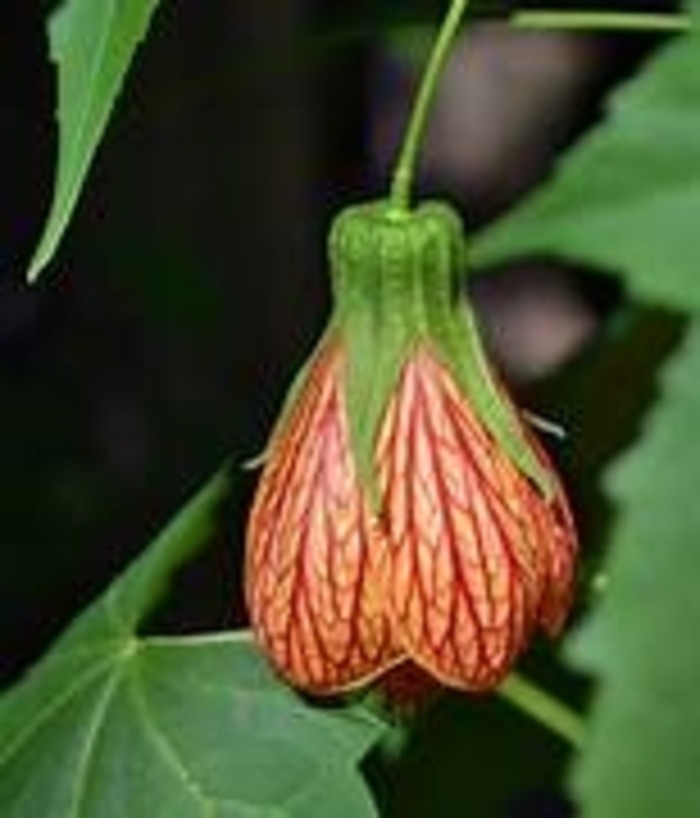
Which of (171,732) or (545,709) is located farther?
(545,709)

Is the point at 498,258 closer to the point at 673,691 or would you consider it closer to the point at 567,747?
the point at 673,691

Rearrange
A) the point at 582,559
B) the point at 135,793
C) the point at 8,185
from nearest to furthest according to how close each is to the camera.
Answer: the point at 135,793, the point at 582,559, the point at 8,185

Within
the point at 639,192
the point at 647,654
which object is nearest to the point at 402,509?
the point at 639,192

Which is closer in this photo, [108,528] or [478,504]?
[478,504]

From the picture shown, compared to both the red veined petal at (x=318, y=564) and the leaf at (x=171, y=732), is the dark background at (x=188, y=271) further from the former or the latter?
the red veined petal at (x=318, y=564)

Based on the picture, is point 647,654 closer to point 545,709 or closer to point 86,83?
point 86,83

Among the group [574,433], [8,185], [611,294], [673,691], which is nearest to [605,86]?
[611,294]

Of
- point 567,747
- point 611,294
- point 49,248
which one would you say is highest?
point 49,248
